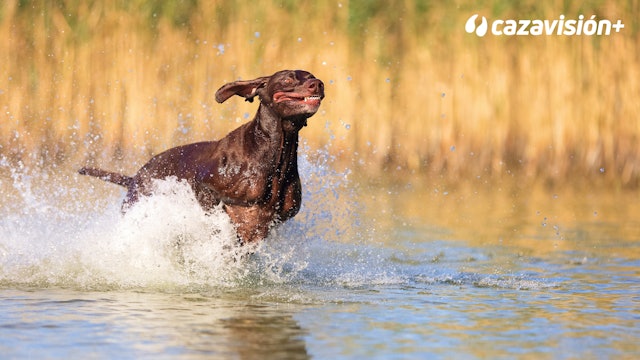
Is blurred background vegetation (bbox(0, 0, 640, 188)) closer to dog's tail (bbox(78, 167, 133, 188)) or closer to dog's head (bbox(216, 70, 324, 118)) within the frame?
dog's tail (bbox(78, 167, 133, 188))

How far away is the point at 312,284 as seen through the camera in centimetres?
777

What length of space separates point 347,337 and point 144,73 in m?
8.92

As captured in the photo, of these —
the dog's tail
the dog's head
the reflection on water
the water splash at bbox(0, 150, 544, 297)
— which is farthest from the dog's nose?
the dog's tail

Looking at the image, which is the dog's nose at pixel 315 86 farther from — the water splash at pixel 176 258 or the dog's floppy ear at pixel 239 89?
the water splash at pixel 176 258

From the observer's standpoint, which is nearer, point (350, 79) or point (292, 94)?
point (292, 94)

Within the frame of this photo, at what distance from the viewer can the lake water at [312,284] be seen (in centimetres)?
579

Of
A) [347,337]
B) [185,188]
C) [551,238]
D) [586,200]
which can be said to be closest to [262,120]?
[185,188]

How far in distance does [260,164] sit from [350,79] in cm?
680

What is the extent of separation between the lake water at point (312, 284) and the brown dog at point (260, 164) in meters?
0.14

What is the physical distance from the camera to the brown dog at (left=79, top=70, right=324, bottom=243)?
7.83 m

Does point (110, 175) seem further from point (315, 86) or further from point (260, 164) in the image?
point (315, 86)

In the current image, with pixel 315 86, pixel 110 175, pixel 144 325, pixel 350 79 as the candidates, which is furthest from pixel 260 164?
pixel 350 79

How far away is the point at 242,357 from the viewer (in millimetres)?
5422

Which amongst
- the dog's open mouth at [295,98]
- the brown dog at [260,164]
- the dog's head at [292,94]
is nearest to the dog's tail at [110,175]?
the brown dog at [260,164]
